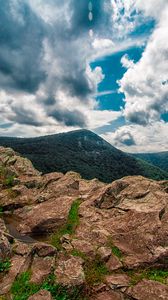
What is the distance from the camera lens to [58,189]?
3669 centimetres

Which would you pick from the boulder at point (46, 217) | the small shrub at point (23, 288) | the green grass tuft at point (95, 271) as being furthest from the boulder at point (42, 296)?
the boulder at point (46, 217)

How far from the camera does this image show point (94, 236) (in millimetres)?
23109

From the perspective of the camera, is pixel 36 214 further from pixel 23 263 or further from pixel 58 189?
pixel 23 263

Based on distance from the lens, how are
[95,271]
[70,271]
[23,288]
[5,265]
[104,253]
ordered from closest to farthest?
1. [23,288]
2. [70,271]
3. [5,265]
4. [95,271]
5. [104,253]

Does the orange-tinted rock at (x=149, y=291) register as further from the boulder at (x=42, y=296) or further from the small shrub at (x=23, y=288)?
the small shrub at (x=23, y=288)

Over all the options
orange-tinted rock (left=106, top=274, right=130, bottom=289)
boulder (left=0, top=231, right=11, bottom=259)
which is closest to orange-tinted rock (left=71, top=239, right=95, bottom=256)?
orange-tinted rock (left=106, top=274, right=130, bottom=289)

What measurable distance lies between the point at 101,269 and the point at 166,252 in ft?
16.1

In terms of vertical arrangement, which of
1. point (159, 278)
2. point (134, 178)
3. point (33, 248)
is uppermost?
point (134, 178)

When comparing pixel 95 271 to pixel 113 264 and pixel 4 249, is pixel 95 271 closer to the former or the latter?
pixel 113 264

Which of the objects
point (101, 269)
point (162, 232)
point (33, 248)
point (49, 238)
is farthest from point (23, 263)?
point (162, 232)

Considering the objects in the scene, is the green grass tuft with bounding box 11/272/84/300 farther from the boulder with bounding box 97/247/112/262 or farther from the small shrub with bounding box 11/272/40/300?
the boulder with bounding box 97/247/112/262

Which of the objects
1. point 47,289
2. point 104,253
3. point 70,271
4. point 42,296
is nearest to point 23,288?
point 47,289

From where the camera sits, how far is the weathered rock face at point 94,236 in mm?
16969

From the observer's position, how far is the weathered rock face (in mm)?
16969
